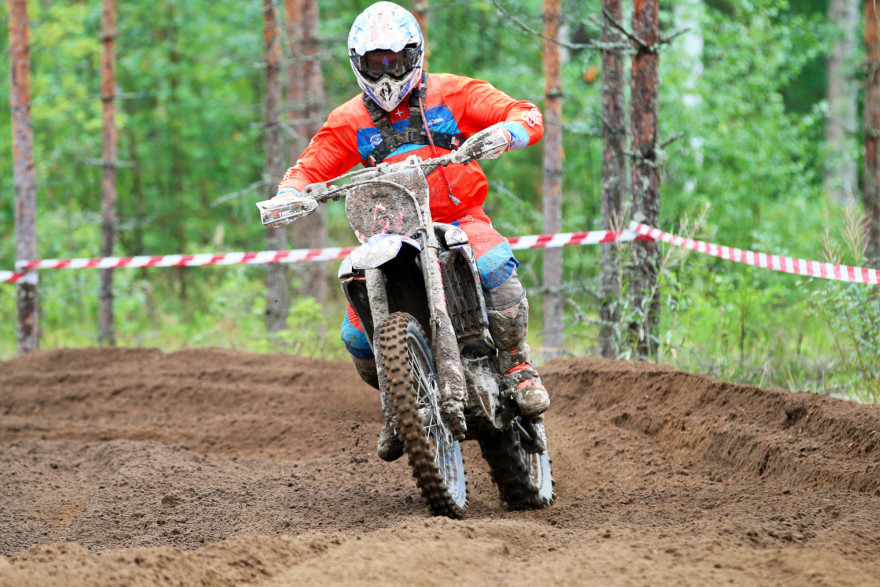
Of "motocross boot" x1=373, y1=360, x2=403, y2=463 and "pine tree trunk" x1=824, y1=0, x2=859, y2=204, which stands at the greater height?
"pine tree trunk" x1=824, y1=0, x2=859, y2=204

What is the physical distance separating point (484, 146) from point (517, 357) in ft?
4.06

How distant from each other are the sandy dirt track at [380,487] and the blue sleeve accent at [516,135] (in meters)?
1.85

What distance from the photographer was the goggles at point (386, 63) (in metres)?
4.77

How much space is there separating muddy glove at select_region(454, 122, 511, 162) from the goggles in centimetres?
59

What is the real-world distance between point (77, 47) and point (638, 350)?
13585 millimetres

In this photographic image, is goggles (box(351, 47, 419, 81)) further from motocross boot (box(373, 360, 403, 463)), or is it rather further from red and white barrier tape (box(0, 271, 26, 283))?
red and white barrier tape (box(0, 271, 26, 283))

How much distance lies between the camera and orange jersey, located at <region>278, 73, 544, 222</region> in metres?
5.04

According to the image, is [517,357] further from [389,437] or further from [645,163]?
[645,163]

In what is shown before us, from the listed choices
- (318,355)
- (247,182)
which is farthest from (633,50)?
(247,182)

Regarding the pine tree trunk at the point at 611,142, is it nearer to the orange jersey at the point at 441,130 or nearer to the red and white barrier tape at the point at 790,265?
the red and white barrier tape at the point at 790,265

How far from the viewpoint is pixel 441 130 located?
5.09m

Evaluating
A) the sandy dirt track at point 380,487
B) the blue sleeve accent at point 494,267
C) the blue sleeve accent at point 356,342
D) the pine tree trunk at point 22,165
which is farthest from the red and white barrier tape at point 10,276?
the blue sleeve accent at point 494,267

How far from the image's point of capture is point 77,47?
17.6m

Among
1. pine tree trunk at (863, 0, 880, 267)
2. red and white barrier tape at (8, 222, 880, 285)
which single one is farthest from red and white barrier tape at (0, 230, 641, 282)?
pine tree trunk at (863, 0, 880, 267)
